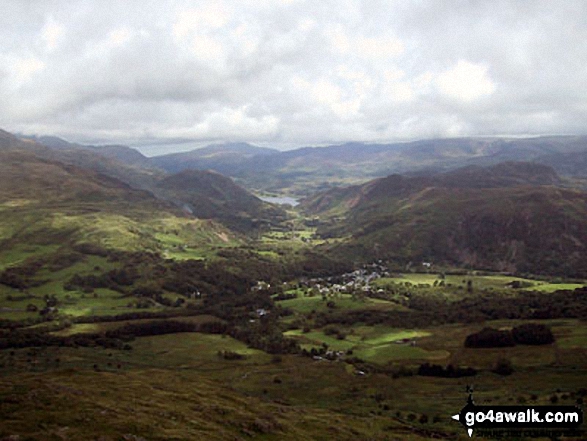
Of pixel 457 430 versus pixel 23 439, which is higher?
pixel 23 439

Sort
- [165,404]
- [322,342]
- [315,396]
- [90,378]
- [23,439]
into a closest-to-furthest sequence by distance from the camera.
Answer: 1. [23,439]
2. [165,404]
3. [90,378]
4. [315,396]
5. [322,342]

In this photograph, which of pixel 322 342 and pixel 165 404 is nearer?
pixel 165 404

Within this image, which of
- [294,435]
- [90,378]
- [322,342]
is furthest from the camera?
[322,342]

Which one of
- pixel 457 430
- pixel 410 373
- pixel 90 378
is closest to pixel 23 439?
pixel 90 378

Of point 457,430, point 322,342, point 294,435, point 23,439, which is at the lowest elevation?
point 322,342

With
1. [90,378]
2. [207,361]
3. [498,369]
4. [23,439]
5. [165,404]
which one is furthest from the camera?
[207,361]

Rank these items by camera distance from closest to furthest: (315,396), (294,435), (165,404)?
(294,435)
(165,404)
(315,396)

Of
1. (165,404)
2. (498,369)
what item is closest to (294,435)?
(165,404)

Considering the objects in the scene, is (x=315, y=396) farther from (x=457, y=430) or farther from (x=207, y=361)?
(x=207, y=361)

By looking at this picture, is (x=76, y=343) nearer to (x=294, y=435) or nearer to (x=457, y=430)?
(x=294, y=435)
